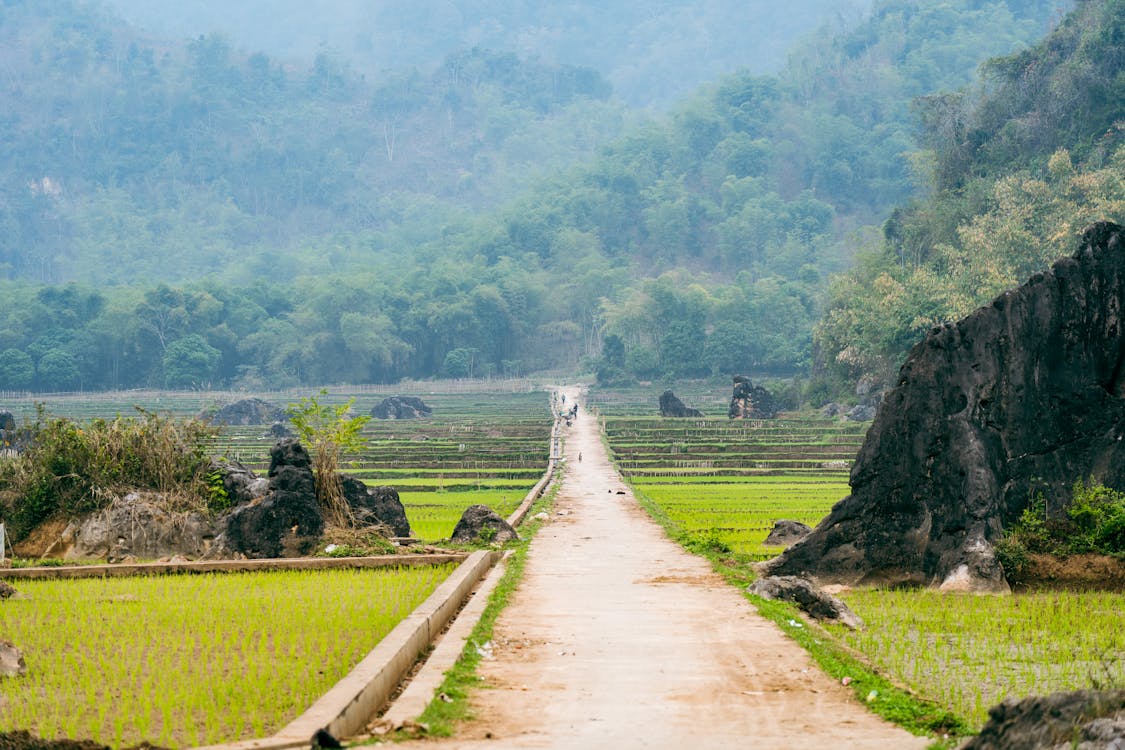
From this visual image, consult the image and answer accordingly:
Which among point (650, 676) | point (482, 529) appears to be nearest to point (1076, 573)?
point (650, 676)

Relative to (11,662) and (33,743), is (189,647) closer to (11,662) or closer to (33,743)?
(11,662)

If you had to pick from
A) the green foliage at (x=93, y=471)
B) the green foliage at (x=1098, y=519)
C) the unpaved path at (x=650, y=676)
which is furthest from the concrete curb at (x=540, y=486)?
the green foliage at (x=1098, y=519)

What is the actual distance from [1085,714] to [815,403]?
97.7m

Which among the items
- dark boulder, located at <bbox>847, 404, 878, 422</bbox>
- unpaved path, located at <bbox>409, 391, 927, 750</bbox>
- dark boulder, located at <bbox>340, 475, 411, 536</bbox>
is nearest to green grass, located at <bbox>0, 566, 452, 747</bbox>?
unpaved path, located at <bbox>409, 391, 927, 750</bbox>

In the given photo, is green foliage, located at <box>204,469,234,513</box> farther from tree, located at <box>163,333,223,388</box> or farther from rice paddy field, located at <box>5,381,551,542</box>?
tree, located at <box>163,333,223,388</box>

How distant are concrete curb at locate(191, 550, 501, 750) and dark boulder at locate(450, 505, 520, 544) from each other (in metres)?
8.71

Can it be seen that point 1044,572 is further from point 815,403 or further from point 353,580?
point 815,403

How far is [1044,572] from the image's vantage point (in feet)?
64.1

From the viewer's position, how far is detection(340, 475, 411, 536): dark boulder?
26938mm

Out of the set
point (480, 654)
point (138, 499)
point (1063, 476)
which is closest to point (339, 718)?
point (480, 654)

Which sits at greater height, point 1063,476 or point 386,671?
point 1063,476

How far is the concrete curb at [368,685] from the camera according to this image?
31.4 ft

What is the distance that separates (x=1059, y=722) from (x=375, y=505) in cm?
2071

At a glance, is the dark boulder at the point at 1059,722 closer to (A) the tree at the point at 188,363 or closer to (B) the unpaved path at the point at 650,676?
(B) the unpaved path at the point at 650,676
